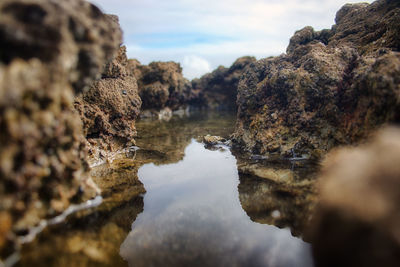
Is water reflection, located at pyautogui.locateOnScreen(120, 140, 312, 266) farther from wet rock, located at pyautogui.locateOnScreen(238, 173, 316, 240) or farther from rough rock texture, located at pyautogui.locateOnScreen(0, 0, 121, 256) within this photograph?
rough rock texture, located at pyautogui.locateOnScreen(0, 0, 121, 256)

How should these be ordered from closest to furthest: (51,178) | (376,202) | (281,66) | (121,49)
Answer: (376,202) < (51,178) < (281,66) < (121,49)

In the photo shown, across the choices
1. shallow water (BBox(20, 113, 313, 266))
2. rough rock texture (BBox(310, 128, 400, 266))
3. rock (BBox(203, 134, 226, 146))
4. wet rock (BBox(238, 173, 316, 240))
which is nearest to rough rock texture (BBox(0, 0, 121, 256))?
shallow water (BBox(20, 113, 313, 266))

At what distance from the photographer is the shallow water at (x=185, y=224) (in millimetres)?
5047

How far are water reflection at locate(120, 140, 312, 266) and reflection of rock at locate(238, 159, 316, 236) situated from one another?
277 mm

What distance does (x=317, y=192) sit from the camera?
23.0ft

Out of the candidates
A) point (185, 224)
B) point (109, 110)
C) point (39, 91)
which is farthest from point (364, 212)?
point (109, 110)

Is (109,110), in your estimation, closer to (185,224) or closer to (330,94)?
(185,224)

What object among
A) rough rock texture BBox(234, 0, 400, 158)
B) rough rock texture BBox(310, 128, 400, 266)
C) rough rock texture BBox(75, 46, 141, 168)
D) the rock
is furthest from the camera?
the rock

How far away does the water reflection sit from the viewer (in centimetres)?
510

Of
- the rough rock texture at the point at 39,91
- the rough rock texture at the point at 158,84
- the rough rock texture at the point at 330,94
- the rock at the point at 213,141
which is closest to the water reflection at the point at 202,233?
the rough rock texture at the point at 39,91

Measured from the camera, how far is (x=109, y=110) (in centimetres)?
1240

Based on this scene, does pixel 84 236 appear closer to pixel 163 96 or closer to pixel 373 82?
pixel 373 82

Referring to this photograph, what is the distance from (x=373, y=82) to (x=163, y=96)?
3446 centimetres

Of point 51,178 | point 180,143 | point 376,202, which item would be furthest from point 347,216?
point 180,143
